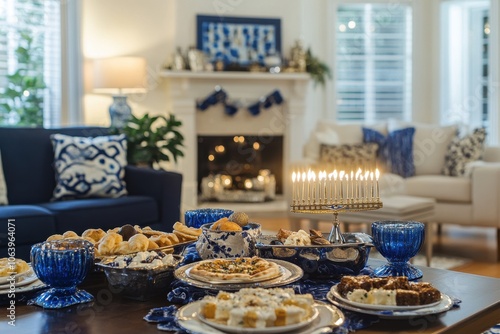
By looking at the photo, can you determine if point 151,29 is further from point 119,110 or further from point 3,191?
point 3,191

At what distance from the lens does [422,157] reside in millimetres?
5523

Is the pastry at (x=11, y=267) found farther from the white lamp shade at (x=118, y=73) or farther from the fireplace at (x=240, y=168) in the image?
the fireplace at (x=240, y=168)

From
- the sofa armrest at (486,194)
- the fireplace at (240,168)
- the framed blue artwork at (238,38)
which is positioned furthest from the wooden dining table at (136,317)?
the framed blue artwork at (238,38)

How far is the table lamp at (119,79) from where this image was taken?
17.6 feet

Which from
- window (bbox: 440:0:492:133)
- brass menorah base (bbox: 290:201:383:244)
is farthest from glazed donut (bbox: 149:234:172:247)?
window (bbox: 440:0:492:133)

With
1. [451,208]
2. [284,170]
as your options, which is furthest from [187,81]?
[451,208]

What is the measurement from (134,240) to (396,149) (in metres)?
3.87

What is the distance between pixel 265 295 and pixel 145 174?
2770mm

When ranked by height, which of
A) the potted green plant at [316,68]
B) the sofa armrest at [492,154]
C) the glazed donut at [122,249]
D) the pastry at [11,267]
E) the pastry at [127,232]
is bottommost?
the pastry at [11,267]

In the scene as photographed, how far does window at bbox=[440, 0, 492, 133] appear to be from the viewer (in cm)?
673

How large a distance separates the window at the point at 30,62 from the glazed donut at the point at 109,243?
12.3 feet

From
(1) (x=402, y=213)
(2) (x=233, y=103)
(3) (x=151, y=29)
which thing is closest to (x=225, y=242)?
(1) (x=402, y=213)

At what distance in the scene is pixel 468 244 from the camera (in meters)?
5.21

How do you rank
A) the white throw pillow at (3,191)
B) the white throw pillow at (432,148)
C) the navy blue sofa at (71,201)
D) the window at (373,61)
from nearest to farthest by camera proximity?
the navy blue sofa at (71,201)
the white throw pillow at (3,191)
the white throw pillow at (432,148)
the window at (373,61)
